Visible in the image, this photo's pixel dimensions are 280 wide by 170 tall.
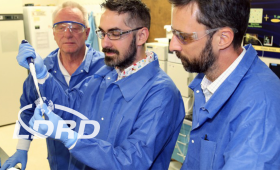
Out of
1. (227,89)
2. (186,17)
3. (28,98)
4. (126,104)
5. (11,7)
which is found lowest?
(28,98)

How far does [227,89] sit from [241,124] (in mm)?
178

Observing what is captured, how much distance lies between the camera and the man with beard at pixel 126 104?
1.14m

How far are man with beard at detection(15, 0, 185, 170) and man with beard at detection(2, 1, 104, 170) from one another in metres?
0.32

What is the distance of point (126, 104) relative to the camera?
4.33ft

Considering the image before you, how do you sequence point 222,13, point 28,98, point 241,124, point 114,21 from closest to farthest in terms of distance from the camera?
point 241,124 → point 222,13 → point 114,21 → point 28,98

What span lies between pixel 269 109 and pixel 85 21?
1554 millimetres

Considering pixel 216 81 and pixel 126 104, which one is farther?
pixel 126 104

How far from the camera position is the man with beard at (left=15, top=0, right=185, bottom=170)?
1137 millimetres

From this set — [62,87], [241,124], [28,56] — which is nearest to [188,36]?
[241,124]

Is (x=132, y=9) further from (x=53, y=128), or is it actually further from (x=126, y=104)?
(x=53, y=128)

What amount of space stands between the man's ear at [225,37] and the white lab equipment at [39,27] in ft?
13.9

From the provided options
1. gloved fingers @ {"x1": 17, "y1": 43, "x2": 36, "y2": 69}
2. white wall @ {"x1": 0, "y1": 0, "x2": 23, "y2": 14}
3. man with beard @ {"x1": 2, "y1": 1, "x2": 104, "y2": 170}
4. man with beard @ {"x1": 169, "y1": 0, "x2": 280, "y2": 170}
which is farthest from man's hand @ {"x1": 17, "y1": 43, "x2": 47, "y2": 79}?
white wall @ {"x1": 0, "y1": 0, "x2": 23, "y2": 14}

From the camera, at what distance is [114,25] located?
55.6 inches

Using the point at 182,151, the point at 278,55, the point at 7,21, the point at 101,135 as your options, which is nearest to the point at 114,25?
the point at 101,135
